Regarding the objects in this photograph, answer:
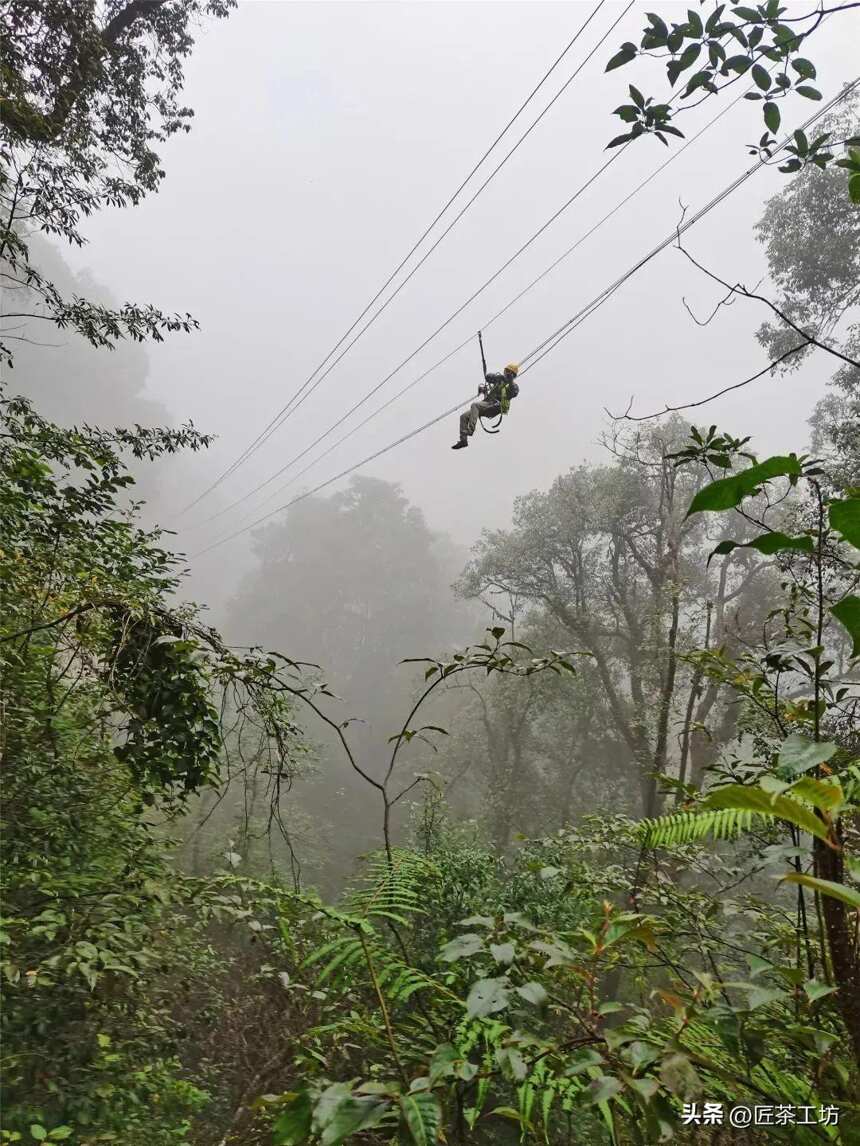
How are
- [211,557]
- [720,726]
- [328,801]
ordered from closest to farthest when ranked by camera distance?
[720,726]
[328,801]
[211,557]

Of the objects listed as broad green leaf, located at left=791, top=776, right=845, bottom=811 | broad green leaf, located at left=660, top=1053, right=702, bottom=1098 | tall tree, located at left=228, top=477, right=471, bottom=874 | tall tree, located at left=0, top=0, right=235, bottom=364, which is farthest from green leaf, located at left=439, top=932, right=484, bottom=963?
tall tree, located at left=228, top=477, right=471, bottom=874

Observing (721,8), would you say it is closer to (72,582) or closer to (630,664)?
(72,582)

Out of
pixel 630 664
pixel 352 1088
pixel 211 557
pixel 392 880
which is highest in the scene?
pixel 211 557

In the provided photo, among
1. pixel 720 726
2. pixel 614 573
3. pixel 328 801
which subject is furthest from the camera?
pixel 328 801

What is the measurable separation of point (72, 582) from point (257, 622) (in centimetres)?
3042

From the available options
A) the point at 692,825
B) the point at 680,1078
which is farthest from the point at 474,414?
the point at 680,1078

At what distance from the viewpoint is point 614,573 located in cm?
1384

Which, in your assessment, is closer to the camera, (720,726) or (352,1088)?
(352,1088)

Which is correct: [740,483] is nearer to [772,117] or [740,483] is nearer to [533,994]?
[533,994]

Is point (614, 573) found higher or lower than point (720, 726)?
higher

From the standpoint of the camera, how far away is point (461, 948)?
0.81m

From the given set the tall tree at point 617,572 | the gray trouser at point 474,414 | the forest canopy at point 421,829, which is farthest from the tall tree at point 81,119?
the tall tree at point 617,572

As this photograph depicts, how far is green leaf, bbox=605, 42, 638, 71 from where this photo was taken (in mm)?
1327

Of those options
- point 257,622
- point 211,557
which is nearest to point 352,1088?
point 257,622
